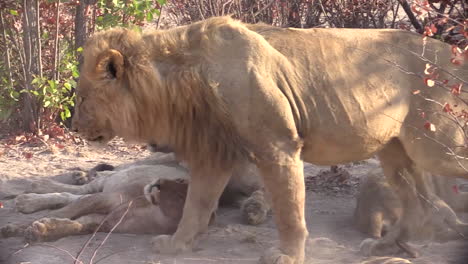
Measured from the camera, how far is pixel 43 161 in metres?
7.74

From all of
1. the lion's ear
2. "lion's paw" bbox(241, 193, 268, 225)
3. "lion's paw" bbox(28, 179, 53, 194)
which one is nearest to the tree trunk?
"lion's paw" bbox(28, 179, 53, 194)

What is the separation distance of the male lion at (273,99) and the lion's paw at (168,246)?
0.45 metres

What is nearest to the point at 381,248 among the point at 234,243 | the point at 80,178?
the point at 234,243

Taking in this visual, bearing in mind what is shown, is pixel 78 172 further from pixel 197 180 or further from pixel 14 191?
pixel 197 180

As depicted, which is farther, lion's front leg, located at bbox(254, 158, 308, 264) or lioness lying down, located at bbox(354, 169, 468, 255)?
lioness lying down, located at bbox(354, 169, 468, 255)

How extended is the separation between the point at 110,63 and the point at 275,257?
59.8 inches

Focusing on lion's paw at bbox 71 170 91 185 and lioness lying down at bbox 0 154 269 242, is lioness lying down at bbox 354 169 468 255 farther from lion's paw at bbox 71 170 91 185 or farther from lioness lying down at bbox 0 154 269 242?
lion's paw at bbox 71 170 91 185

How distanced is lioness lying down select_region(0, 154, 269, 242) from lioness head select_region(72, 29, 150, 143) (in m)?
0.76

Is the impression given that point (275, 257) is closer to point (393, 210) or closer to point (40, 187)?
point (393, 210)

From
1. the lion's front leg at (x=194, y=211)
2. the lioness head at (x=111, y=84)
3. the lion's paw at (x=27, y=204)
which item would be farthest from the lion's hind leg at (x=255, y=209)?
the lion's paw at (x=27, y=204)

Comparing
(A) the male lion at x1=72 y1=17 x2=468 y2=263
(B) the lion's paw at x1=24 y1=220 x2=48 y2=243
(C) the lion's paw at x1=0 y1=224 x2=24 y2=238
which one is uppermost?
(A) the male lion at x1=72 y1=17 x2=468 y2=263

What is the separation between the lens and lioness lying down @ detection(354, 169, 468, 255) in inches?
213

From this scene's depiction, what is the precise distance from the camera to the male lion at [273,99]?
4.61 m

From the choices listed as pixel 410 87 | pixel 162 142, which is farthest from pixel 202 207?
pixel 410 87
